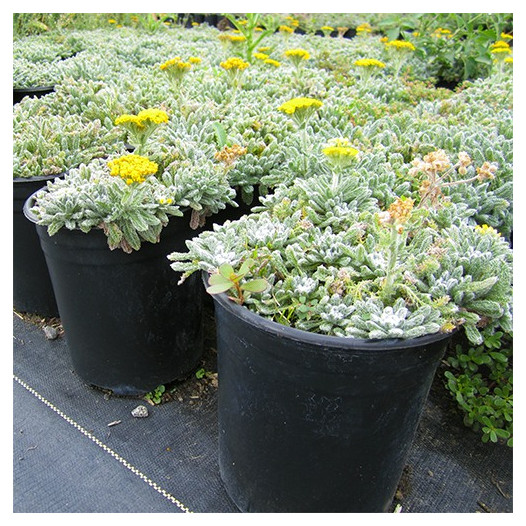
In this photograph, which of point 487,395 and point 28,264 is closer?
point 487,395

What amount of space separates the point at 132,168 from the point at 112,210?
25cm

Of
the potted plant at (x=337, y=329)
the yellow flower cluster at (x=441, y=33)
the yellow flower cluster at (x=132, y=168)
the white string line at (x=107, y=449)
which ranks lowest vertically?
the white string line at (x=107, y=449)

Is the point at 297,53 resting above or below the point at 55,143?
above

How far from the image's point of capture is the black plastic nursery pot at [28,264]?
225 cm

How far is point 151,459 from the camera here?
195 centimetres

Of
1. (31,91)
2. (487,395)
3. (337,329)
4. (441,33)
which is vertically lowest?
(487,395)

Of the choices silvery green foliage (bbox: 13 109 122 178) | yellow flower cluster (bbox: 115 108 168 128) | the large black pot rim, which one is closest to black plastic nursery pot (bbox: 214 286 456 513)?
the large black pot rim

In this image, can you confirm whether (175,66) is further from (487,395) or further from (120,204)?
(487,395)

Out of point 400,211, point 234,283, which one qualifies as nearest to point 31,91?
point 234,283

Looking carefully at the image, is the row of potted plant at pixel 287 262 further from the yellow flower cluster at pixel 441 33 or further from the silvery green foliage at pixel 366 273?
the yellow flower cluster at pixel 441 33

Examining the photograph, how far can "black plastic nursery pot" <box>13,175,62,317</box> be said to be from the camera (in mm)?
2248

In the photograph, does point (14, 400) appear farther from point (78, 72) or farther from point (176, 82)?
point (78, 72)

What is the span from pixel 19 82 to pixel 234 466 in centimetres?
315

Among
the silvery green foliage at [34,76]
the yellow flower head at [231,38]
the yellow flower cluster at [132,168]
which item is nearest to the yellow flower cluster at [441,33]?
the yellow flower head at [231,38]
